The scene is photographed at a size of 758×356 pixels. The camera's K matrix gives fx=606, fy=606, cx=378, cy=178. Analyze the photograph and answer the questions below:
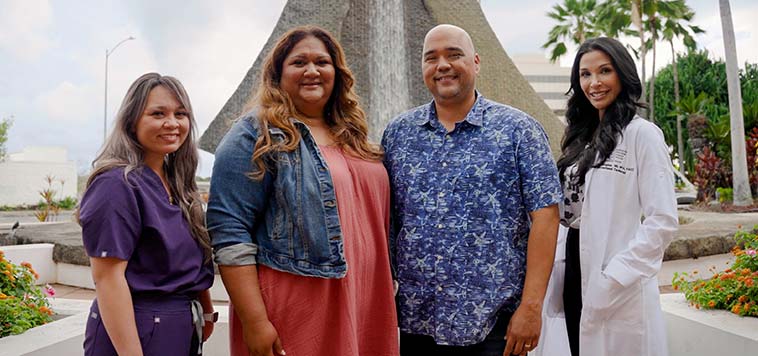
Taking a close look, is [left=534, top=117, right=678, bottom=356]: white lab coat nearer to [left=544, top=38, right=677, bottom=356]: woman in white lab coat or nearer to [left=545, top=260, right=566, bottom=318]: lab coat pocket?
[left=544, top=38, right=677, bottom=356]: woman in white lab coat

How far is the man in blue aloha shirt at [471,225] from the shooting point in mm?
1867

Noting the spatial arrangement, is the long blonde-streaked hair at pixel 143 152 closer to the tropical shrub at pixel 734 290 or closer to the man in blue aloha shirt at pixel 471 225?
the man in blue aloha shirt at pixel 471 225

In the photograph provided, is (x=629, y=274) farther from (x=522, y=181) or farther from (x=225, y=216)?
(x=225, y=216)

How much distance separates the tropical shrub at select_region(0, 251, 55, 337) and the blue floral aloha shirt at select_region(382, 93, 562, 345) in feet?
6.90

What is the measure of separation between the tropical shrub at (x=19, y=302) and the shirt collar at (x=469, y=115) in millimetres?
2248

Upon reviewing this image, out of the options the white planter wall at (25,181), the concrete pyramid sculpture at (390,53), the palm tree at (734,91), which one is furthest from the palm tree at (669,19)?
the white planter wall at (25,181)

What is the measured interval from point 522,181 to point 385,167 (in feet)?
1.51

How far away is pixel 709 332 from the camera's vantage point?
107 inches

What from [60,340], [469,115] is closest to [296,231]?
[469,115]

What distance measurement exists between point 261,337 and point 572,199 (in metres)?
1.31

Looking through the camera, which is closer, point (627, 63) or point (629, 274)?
point (629, 274)

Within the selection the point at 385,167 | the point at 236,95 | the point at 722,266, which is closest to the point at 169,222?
the point at 385,167

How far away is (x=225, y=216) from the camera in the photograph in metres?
1.73

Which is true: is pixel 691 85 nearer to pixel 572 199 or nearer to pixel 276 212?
pixel 572 199
